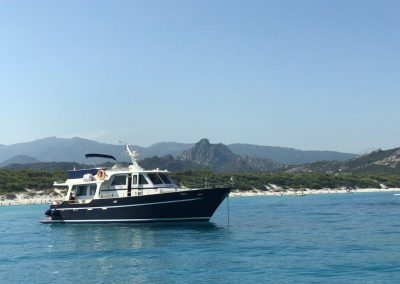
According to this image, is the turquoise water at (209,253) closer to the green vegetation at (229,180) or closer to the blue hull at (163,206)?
the blue hull at (163,206)

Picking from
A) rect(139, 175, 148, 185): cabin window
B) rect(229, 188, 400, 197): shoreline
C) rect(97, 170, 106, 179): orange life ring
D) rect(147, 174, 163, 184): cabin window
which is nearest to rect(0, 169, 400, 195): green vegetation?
rect(229, 188, 400, 197): shoreline

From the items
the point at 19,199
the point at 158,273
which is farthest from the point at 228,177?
the point at 158,273

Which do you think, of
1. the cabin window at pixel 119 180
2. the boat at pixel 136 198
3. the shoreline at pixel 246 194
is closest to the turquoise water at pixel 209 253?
the boat at pixel 136 198

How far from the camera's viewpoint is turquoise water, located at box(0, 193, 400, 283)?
2428cm

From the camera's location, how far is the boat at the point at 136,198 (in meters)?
45.4

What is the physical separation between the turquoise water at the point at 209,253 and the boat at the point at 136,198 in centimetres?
110

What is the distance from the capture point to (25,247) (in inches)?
1441

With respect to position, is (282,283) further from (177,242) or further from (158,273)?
(177,242)

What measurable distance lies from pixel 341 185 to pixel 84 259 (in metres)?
129

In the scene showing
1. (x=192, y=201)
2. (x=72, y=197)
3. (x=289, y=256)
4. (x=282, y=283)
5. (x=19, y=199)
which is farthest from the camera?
(x=19, y=199)

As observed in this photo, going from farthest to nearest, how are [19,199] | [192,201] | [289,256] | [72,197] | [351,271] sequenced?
[19,199]
[72,197]
[192,201]
[289,256]
[351,271]

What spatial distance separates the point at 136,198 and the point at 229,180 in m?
94.2

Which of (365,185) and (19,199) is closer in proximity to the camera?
(19,199)

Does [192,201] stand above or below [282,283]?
above
